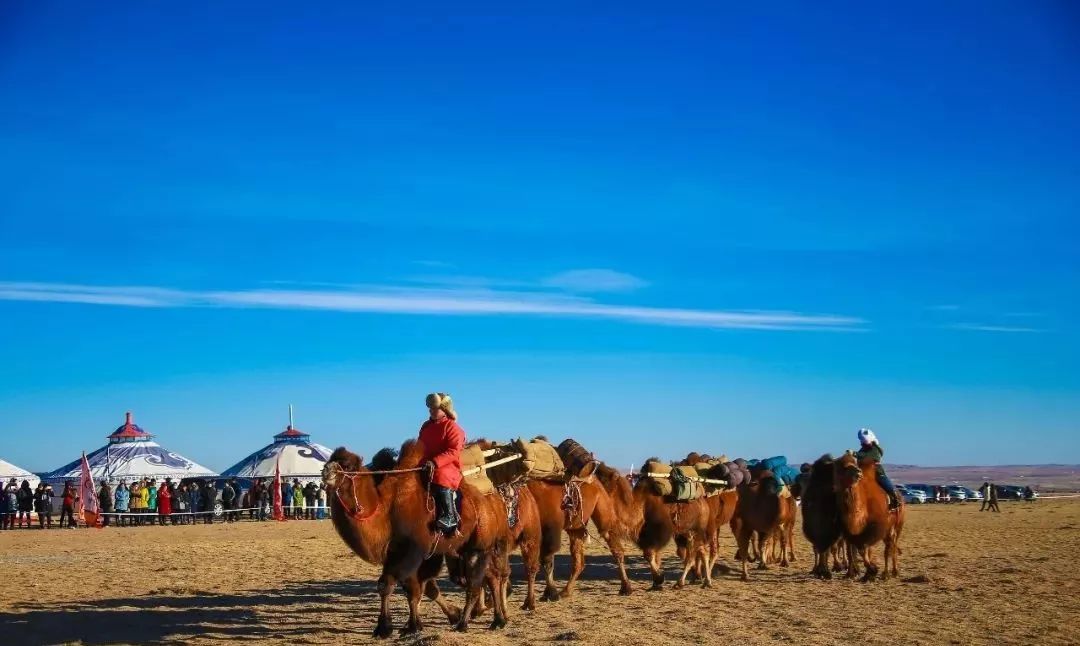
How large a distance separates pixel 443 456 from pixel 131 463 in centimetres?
4875

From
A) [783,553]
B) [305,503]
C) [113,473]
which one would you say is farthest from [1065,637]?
[113,473]

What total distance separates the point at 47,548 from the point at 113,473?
2661 centimetres

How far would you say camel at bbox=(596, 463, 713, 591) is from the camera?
16.5m

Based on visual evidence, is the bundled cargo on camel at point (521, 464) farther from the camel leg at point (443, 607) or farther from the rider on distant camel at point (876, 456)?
the rider on distant camel at point (876, 456)

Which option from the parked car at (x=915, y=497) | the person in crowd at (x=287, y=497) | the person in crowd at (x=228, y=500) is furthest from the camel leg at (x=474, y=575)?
the parked car at (x=915, y=497)

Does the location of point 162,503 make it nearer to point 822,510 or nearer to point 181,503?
point 181,503

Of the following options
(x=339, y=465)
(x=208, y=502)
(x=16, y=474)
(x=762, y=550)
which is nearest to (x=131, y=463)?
(x=16, y=474)

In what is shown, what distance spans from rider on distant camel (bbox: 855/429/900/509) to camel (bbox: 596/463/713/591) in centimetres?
315

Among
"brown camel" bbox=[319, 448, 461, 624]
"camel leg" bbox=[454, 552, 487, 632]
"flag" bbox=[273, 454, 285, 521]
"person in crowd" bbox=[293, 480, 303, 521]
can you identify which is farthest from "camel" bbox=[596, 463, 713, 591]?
"person in crowd" bbox=[293, 480, 303, 521]

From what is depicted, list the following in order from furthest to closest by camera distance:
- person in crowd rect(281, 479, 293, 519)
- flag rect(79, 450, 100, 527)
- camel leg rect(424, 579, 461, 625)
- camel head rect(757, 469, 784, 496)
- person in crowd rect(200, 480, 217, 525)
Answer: person in crowd rect(281, 479, 293, 519), person in crowd rect(200, 480, 217, 525), flag rect(79, 450, 100, 527), camel head rect(757, 469, 784, 496), camel leg rect(424, 579, 461, 625)

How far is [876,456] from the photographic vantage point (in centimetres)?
1833

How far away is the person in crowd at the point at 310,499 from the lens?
48.7 metres

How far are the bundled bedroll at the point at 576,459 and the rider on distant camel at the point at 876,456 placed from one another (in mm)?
5127

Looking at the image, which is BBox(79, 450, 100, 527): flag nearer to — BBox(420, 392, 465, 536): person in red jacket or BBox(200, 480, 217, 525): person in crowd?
BBox(200, 480, 217, 525): person in crowd
